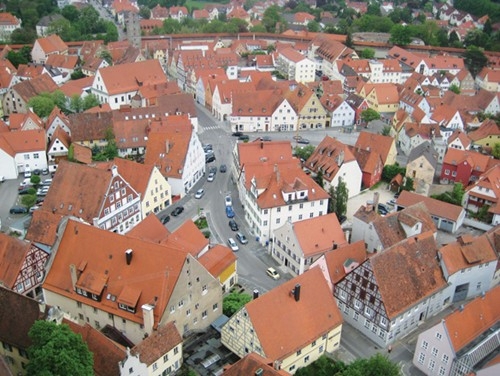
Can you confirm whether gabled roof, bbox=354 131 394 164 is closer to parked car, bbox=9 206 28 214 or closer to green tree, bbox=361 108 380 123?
green tree, bbox=361 108 380 123

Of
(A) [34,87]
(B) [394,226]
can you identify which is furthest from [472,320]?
(A) [34,87]

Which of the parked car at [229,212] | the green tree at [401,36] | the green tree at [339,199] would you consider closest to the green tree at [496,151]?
the green tree at [339,199]

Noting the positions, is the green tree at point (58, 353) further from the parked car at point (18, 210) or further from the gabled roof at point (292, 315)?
the parked car at point (18, 210)

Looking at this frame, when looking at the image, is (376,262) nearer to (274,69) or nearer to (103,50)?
(274,69)

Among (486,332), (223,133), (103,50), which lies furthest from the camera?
(103,50)

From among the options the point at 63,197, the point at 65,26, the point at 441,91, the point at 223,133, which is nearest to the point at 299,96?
the point at 223,133

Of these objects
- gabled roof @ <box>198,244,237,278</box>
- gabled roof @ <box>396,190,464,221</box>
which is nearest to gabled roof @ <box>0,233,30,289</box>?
gabled roof @ <box>198,244,237,278</box>
